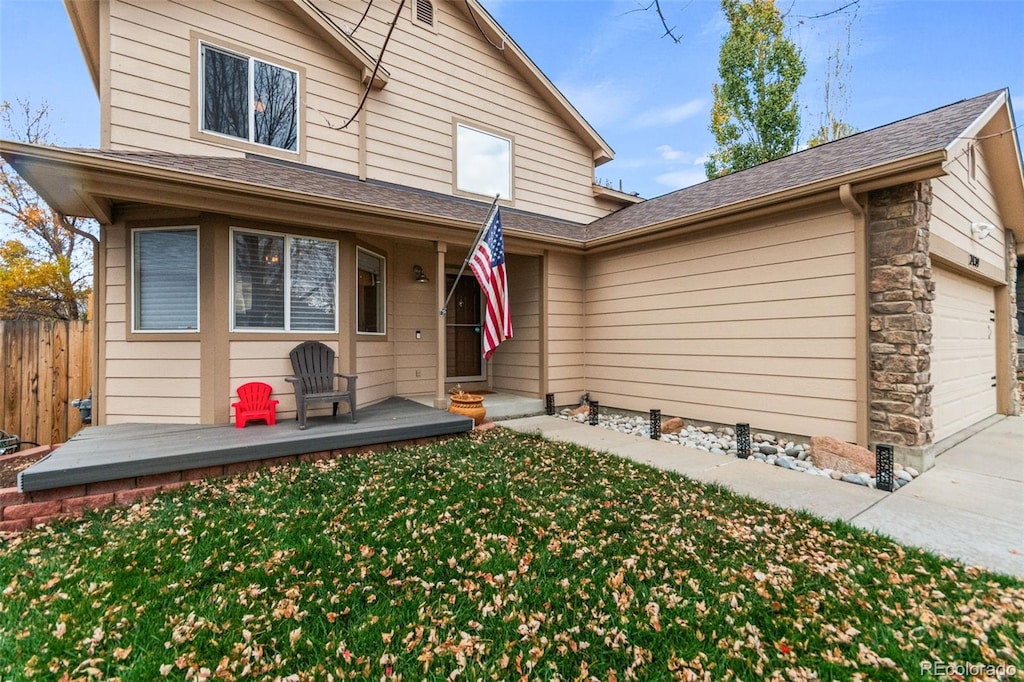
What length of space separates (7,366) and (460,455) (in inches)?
203

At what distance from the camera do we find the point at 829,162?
516cm

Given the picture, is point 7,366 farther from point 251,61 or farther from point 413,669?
point 413,669

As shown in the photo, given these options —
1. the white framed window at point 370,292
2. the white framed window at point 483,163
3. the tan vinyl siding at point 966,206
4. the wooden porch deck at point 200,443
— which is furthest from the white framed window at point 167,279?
the tan vinyl siding at point 966,206

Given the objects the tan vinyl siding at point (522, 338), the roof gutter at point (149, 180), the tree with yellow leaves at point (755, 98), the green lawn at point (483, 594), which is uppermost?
the tree with yellow leaves at point (755, 98)

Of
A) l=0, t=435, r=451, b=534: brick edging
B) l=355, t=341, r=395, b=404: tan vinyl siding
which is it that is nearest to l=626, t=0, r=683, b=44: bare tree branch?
l=0, t=435, r=451, b=534: brick edging

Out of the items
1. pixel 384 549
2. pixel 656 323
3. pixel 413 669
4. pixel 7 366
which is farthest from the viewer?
pixel 656 323

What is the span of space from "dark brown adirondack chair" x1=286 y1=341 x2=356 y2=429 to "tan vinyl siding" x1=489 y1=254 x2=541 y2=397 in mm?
3149

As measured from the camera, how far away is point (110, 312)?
4.82 meters

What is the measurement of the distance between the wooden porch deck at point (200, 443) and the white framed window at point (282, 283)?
3.86 ft

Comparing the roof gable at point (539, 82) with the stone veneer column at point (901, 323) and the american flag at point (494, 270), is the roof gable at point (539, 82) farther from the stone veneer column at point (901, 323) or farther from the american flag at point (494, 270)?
the stone veneer column at point (901, 323)

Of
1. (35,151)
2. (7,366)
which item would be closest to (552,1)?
(35,151)

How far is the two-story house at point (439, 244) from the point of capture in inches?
171

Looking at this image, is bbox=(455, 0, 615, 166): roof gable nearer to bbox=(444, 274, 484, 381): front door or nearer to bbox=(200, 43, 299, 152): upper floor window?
bbox=(200, 43, 299, 152): upper floor window

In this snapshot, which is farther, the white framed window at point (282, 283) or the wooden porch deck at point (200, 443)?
the white framed window at point (282, 283)
